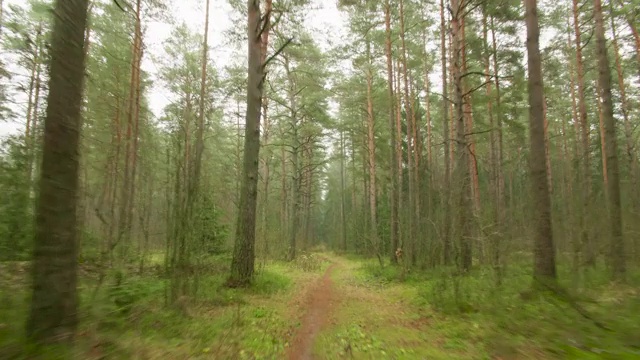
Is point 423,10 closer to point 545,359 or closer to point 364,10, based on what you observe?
point 364,10

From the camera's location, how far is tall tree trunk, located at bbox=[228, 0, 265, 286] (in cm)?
805

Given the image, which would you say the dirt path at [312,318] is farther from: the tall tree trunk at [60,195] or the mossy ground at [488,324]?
the tall tree trunk at [60,195]

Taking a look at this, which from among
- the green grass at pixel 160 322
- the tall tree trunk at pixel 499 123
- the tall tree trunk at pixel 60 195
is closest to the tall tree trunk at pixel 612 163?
the tall tree trunk at pixel 499 123

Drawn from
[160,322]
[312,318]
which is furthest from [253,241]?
[160,322]

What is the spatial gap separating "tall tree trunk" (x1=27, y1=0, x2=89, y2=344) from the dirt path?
273 centimetres

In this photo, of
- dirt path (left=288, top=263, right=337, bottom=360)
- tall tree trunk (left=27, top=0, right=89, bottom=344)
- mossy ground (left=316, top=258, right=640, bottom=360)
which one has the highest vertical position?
tall tree trunk (left=27, top=0, right=89, bottom=344)

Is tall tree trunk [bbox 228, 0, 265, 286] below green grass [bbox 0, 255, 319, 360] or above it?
above

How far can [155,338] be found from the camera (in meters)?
4.11

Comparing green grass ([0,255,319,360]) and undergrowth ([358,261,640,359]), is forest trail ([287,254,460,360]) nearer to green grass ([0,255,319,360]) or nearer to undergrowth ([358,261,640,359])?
undergrowth ([358,261,640,359])

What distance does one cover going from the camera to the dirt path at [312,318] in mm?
4633

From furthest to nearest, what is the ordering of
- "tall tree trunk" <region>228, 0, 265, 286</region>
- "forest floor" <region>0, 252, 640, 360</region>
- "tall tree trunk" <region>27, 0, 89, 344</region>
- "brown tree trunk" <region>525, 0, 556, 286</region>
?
1. "tall tree trunk" <region>228, 0, 265, 286</region>
2. "brown tree trunk" <region>525, 0, 556, 286</region>
3. "forest floor" <region>0, 252, 640, 360</region>
4. "tall tree trunk" <region>27, 0, 89, 344</region>

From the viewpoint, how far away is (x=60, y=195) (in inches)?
120

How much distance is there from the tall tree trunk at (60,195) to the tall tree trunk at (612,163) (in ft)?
35.9

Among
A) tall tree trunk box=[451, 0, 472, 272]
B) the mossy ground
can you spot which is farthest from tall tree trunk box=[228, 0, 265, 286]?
tall tree trunk box=[451, 0, 472, 272]
